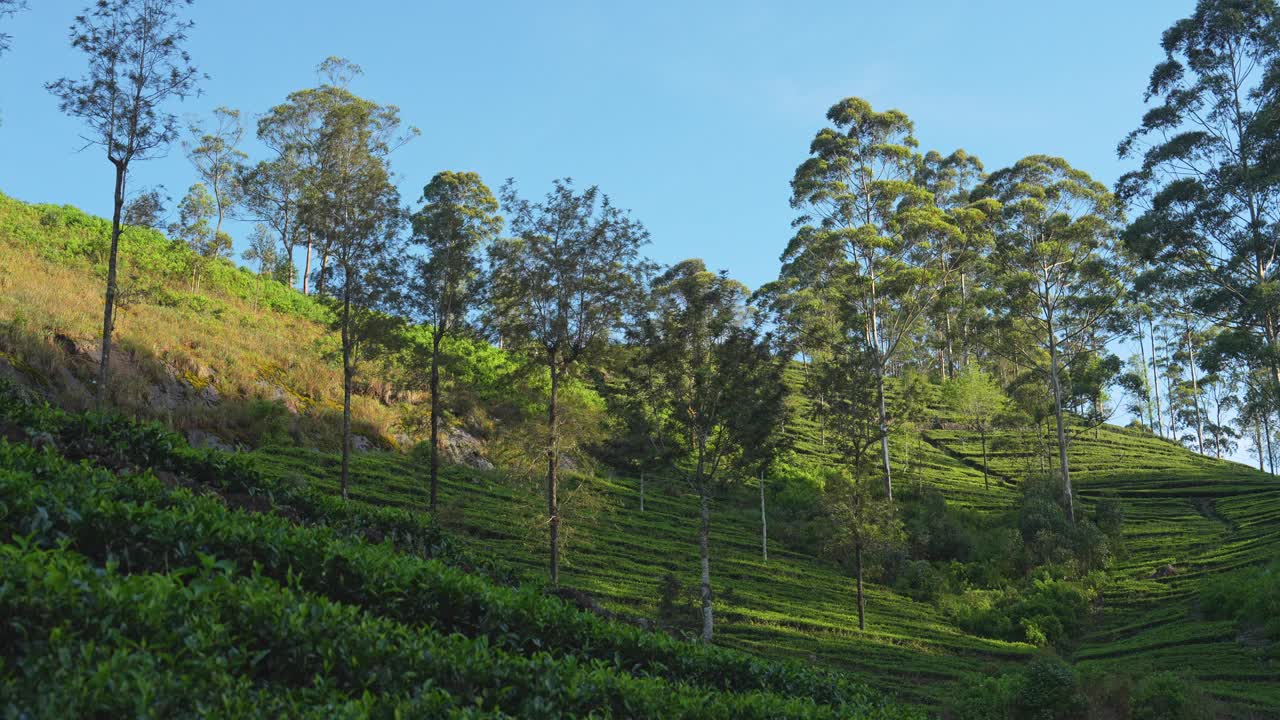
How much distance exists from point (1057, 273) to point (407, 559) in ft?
146

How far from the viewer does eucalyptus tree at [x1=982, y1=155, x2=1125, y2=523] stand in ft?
146

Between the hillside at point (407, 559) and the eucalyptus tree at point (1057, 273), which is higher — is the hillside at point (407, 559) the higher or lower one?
the lower one

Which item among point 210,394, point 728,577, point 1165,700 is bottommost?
point 1165,700

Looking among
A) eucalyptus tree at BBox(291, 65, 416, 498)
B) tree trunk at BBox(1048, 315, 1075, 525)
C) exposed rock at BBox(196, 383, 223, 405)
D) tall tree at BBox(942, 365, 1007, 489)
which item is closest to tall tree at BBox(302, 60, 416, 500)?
eucalyptus tree at BBox(291, 65, 416, 498)

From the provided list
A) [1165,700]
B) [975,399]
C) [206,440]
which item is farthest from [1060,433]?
[206,440]

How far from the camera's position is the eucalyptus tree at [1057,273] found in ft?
146

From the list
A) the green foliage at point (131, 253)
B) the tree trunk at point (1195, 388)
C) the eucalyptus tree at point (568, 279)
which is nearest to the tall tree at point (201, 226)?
the green foliage at point (131, 253)

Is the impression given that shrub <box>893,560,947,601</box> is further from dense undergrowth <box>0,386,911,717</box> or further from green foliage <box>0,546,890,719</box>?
green foliage <box>0,546,890,719</box>

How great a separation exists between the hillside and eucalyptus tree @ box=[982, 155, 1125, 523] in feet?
30.5

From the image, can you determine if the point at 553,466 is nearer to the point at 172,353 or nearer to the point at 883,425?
the point at 172,353

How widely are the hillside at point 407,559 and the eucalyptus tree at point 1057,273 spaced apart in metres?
9.30

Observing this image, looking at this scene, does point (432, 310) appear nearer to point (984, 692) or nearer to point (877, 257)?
point (984, 692)

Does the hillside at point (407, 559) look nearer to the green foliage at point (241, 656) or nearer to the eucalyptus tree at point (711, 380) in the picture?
the green foliage at point (241, 656)

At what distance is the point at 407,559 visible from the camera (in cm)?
956
